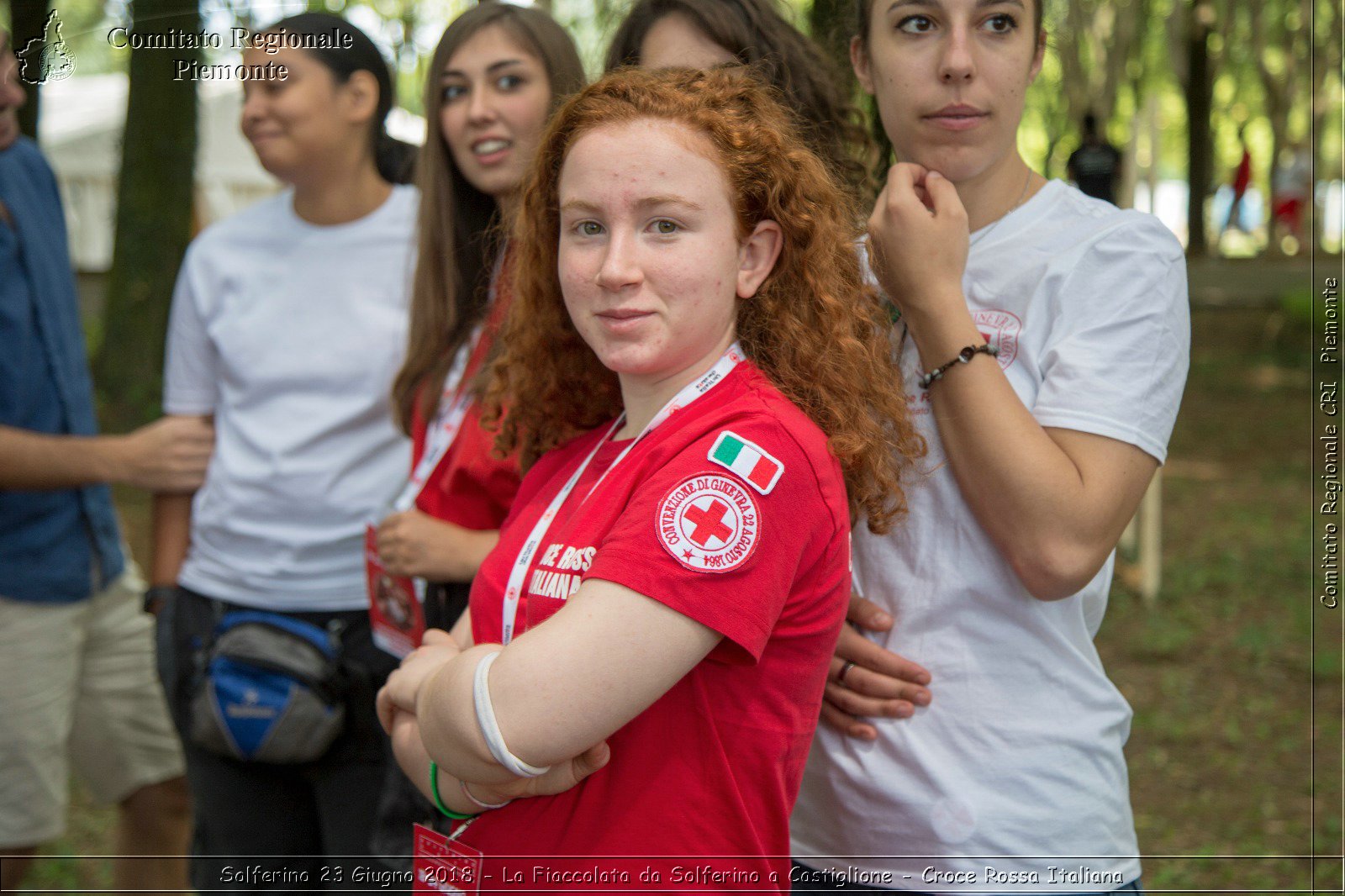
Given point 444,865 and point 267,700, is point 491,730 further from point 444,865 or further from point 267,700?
point 267,700

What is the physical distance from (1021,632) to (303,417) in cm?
187

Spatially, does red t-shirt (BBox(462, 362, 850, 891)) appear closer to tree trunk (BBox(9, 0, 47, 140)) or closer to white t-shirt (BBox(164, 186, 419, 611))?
white t-shirt (BBox(164, 186, 419, 611))

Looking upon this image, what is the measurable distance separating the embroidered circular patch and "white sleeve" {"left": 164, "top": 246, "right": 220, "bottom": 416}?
6.66 ft

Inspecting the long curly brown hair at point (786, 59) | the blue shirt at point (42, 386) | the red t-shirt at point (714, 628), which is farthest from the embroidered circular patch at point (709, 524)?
the blue shirt at point (42, 386)

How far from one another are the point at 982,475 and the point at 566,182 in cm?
72

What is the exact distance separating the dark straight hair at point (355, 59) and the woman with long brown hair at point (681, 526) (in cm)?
143

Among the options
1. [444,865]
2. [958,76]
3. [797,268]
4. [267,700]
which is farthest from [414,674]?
[958,76]

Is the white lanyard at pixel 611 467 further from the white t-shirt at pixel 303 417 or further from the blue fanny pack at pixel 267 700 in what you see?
the white t-shirt at pixel 303 417

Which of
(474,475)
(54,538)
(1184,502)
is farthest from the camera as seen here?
(1184,502)

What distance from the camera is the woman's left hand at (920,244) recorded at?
5.55 ft

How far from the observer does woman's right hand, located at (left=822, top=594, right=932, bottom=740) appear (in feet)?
5.78

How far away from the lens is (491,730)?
4.59 ft

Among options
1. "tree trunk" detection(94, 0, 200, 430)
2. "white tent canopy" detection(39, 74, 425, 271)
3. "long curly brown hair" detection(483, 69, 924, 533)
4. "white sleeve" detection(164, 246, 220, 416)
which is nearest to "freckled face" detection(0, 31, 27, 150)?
"white sleeve" detection(164, 246, 220, 416)

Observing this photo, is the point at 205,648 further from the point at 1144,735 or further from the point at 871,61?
the point at 1144,735
